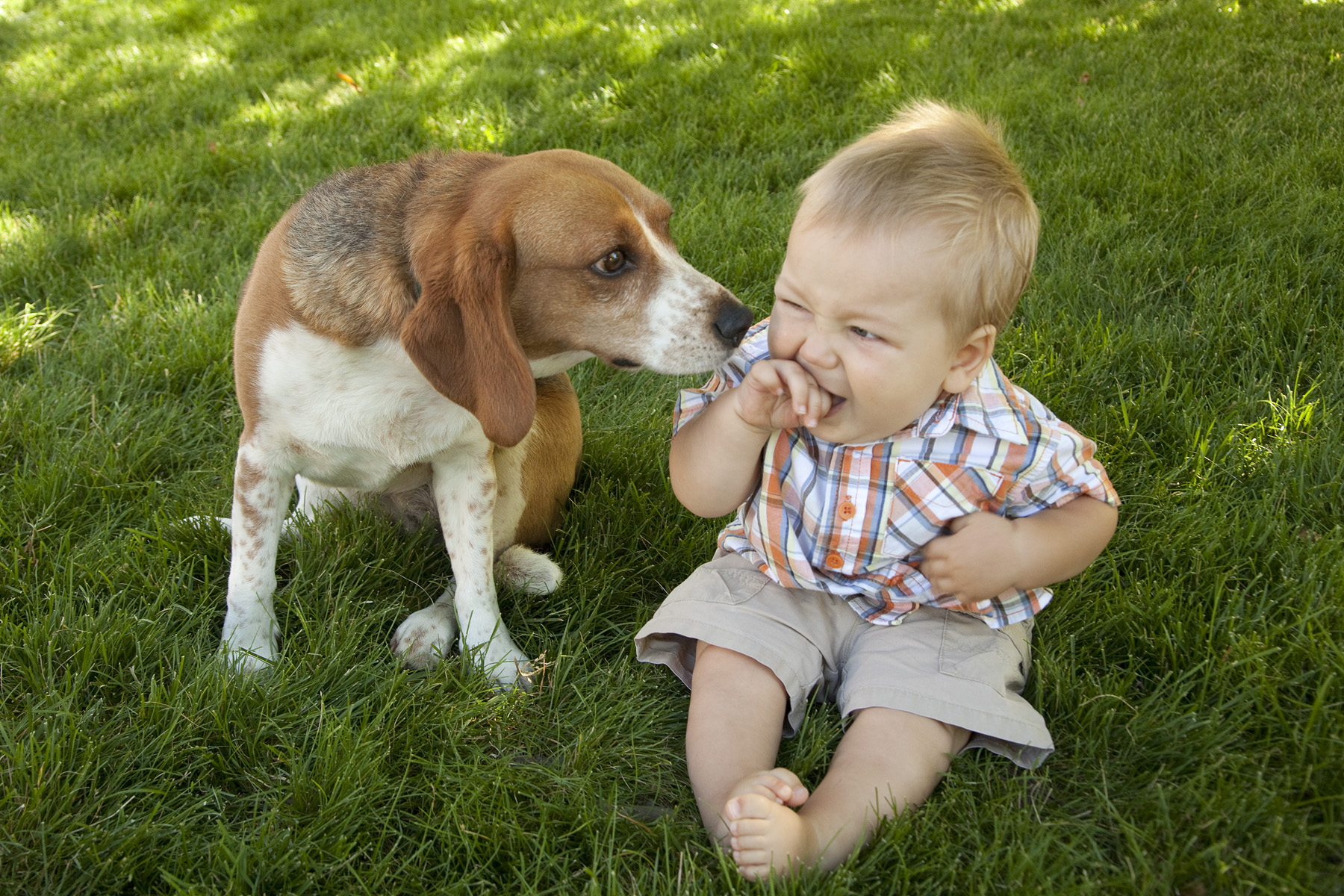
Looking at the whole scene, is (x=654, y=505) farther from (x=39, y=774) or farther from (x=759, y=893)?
(x=39, y=774)

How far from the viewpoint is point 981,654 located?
2236mm

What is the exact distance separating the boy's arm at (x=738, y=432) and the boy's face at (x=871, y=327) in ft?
0.21

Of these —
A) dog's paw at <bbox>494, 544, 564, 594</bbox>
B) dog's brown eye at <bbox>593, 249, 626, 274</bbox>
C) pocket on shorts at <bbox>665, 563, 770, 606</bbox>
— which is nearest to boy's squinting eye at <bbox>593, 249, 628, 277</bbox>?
dog's brown eye at <bbox>593, 249, 626, 274</bbox>

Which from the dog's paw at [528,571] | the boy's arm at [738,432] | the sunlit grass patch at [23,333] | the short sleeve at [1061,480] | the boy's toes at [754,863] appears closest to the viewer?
the boy's toes at [754,863]

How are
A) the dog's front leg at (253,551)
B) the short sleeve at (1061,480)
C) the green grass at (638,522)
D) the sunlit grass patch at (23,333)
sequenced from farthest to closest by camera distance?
the sunlit grass patch at (23,333) < the dog's front leg at (253,551) < the short sleeve at (1061,480) < the green grass at (638,522)

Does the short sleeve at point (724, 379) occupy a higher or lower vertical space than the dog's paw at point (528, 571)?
higher

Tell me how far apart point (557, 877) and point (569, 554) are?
1.18 metres

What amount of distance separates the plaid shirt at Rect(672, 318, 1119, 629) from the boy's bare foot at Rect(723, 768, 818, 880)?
1.77 feet

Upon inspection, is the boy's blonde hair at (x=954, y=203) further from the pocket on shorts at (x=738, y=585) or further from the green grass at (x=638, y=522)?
the green grass at (x=638, y=522)

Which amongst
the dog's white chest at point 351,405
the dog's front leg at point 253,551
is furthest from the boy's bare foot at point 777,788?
the dog's front leg at point 253,551

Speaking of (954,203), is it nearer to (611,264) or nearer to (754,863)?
(611,264)

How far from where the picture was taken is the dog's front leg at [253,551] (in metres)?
2.56

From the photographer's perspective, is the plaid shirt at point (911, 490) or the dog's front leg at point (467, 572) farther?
the dog's front leg at point (467, 572)

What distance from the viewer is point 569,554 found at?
3.00 m
